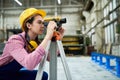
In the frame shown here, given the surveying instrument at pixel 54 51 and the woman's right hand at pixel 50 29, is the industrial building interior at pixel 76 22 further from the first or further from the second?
the woman's right hand at pixel 50 29

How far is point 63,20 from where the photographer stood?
1.90m

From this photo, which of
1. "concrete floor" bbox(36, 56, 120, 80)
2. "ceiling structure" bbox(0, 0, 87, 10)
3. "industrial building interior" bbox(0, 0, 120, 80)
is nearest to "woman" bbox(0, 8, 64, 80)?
"concrete floor" bbox(36, 56, 120, 80)

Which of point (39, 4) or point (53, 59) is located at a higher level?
point (39, 4)

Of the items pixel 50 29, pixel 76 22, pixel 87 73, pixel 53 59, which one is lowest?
pixel 87 73

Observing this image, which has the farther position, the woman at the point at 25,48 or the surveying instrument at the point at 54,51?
the surveying instrument at the point at 54,51

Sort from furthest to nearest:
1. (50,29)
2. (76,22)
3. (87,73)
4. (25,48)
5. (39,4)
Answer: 1. (39,4)
2. (76,22)
3. (87,73)
4. (25,48)
5. (50,29)

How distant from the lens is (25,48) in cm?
197

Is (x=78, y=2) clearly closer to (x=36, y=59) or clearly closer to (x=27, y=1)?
(x=27, y=1)

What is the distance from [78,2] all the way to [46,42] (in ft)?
68.0

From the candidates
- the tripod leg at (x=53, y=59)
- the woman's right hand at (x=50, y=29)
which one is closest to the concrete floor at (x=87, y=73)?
the tripod leg at (x=53, y=59)

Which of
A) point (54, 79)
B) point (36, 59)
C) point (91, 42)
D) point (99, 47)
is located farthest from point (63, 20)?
point (91, 42)

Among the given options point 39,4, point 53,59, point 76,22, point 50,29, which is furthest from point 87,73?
point 39,4

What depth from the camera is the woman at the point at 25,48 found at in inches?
68.7

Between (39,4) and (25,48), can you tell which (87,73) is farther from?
(39,4)
